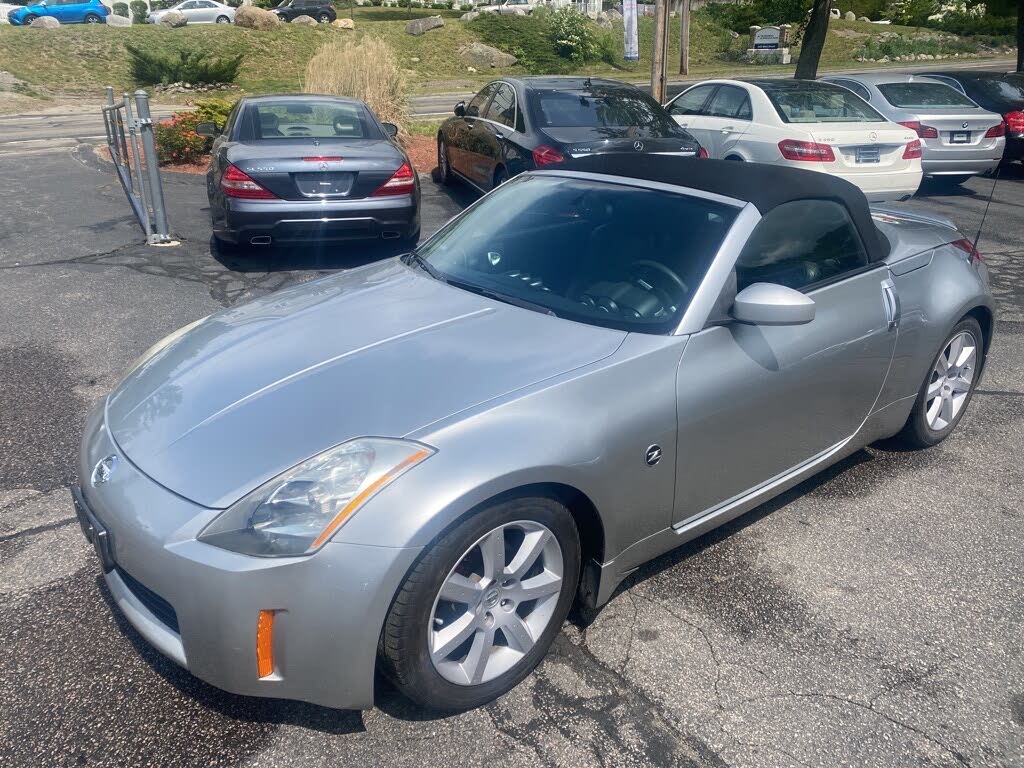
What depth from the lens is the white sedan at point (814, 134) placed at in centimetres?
Result: 995

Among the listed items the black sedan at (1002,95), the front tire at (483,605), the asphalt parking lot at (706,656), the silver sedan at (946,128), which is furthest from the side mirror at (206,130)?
the black sedan at (1002,95)

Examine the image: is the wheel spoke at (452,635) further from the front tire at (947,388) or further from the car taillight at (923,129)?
the car taillight at (923,129)

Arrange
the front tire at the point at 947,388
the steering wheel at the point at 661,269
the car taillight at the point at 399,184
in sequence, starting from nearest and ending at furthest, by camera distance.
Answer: the steering wheel at the point at 661,269, the front tire at the point at 947,388, the car taillight at the point at 399,184

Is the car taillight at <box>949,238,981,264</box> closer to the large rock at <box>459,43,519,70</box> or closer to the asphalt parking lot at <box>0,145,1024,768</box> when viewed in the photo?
the asphalt parking lot at <box>0,145,1024,768</box>

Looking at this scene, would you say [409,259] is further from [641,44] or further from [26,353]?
[641,44]

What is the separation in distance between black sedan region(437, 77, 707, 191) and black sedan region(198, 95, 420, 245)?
54.4 inches

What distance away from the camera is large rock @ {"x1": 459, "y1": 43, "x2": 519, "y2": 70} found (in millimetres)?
38656

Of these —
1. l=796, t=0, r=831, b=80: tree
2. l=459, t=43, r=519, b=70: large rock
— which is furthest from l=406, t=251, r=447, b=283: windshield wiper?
l=459, t=43, r=519, b=70: large rock

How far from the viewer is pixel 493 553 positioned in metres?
2.71

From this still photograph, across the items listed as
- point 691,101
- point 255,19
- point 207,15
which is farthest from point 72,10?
point 691,101

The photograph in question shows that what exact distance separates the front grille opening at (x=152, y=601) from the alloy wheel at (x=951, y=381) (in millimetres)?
3610

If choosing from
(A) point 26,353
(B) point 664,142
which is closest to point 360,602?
(A) point 26,353

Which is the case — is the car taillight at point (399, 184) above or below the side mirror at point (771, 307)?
below

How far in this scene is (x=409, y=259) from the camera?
169 inches
